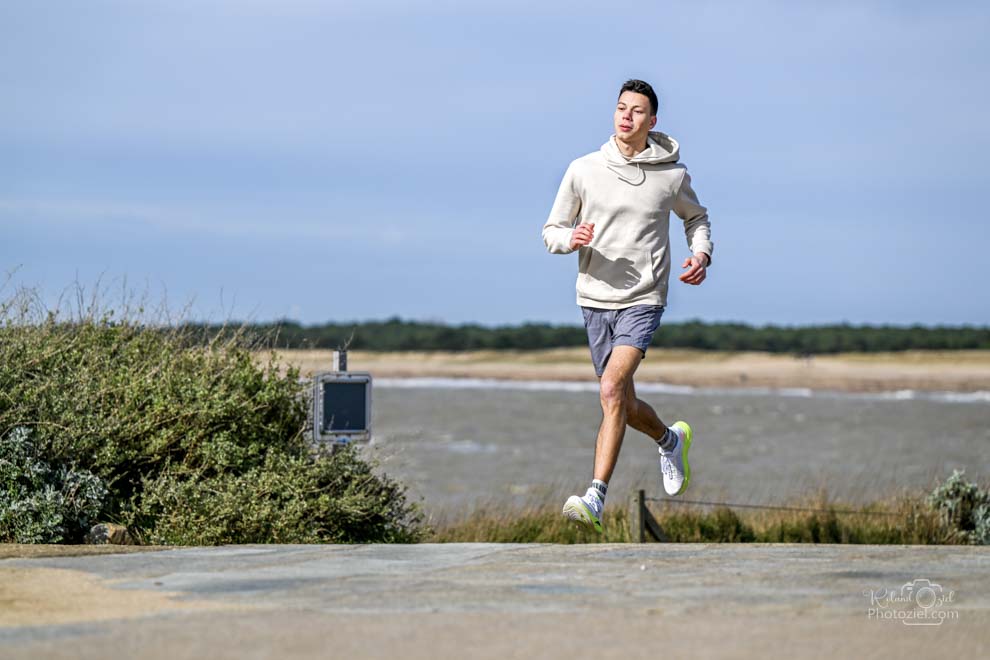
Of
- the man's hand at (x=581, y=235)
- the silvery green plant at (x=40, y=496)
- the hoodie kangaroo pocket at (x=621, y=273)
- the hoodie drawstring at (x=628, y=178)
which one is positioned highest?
the hoodie drawstring at (x=628, y=178)

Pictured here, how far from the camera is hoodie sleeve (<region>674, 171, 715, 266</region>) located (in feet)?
24.6

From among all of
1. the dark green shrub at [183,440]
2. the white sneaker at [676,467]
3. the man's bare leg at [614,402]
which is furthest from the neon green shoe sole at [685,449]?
the dark green shrub at [183,440]

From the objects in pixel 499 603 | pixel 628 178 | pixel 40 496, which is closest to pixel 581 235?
pixel 628 178

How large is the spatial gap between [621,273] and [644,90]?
1028 mm

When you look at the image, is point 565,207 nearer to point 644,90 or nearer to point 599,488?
point 644,90

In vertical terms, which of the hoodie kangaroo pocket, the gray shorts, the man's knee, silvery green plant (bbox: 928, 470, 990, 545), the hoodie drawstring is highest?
the hoodie drawstring

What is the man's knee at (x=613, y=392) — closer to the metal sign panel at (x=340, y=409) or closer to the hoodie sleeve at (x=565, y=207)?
the hoodie sleeve at (x=565, y=207)

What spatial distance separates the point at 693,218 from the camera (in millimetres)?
7641

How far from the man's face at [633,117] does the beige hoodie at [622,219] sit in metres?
0.11

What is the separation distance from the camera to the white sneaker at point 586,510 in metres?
7.20

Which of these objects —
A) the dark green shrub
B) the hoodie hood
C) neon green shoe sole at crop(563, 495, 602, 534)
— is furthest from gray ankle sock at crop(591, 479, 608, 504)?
the dark green shrub

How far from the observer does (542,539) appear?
40.1ft

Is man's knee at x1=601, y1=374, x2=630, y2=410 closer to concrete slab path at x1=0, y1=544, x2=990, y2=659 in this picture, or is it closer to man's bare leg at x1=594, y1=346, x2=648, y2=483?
man's bare leg at x1=594, y1=346, x2=648, y2=483

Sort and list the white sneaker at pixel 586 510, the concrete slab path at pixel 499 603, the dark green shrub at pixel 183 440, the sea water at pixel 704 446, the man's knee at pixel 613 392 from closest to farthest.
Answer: the concrete slab path at pixel 499 603 → the white sneaker at pixel 586 510 → the man's knee at pixel 613 392 → the dark green shrub at pixel 183 440 → the sea water at pixel 704 446
